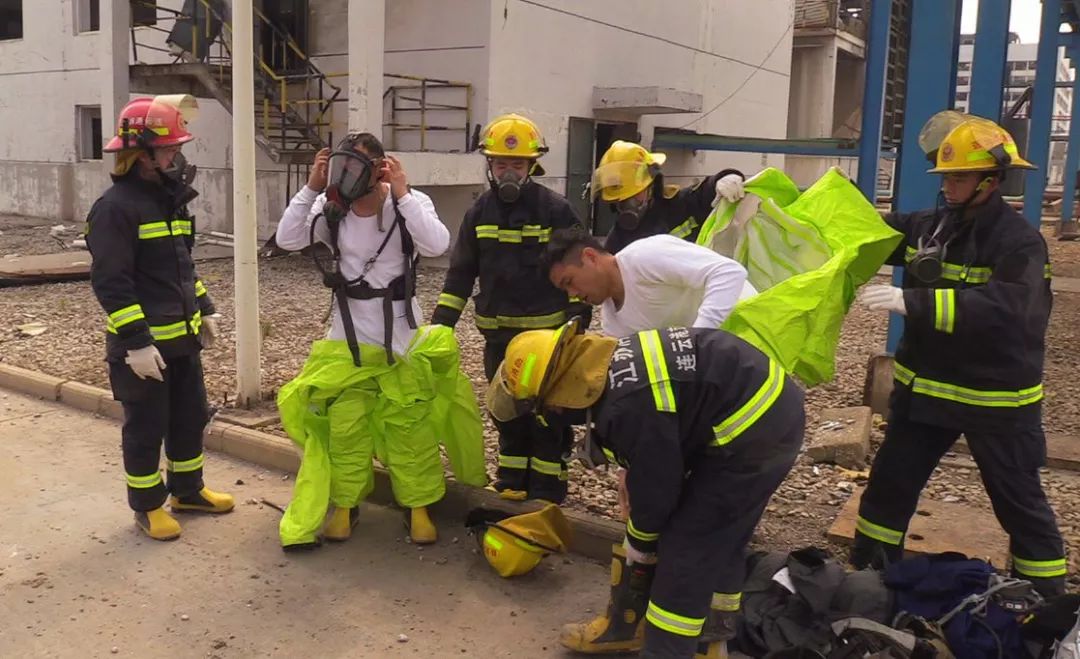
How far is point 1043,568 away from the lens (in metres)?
3.35

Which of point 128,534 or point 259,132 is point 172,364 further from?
point 259,132

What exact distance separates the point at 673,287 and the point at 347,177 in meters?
1.53

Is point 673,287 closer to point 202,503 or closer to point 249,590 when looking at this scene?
point 249,590

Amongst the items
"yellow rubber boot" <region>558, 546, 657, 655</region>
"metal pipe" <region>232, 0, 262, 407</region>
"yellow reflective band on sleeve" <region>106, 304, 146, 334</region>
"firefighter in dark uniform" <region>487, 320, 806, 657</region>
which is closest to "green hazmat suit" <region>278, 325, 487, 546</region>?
"yellow reflective band on sleeve" <region>106, 304, 146, 334</region>

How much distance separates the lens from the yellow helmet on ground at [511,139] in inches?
168

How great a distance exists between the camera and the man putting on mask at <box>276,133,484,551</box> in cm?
414

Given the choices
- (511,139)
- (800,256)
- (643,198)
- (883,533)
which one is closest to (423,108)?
(511,139)

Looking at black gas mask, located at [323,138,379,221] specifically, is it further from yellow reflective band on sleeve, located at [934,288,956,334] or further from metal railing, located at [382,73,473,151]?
metal railing, located at [382,73,473,151]

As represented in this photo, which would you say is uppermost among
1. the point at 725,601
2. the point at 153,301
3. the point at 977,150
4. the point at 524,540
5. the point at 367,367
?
the point at 977,150

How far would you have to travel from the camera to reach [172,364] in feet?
14.4

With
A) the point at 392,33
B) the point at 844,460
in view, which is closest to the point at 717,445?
the point at 844,460

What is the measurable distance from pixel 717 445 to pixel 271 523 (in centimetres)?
262

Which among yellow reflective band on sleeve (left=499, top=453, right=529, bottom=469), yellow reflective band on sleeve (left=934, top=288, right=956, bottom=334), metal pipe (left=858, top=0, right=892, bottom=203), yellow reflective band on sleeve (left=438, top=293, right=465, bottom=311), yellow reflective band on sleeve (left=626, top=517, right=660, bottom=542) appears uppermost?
metal pipe (left=858, top=0, right=892, bottom=203)

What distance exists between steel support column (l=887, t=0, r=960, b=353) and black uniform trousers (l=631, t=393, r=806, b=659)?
10.1 ft
